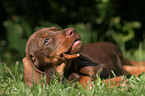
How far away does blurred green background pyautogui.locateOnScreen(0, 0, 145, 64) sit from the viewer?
6.39 m

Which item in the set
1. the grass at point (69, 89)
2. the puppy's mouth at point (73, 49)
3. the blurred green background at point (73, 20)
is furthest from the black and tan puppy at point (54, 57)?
the blurred green background at point (73, 20)

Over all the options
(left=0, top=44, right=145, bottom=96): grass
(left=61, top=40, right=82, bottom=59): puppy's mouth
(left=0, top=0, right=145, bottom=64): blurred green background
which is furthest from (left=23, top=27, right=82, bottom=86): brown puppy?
(left=0, top=0, right=145, bottom=64): blurred green background

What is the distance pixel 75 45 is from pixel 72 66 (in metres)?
0.48

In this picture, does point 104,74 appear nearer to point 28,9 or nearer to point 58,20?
point 58,20

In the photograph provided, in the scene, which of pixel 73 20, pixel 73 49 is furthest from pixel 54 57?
pixel 73 20

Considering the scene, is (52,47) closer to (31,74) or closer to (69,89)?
(31,74)

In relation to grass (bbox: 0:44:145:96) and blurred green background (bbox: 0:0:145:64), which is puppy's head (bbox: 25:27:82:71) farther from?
blurred green background (bbox: 0:0:145:64)

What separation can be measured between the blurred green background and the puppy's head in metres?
3.19

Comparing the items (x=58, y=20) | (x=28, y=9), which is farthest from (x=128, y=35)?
(x=28, y=9)

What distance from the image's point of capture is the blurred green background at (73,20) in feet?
21.0

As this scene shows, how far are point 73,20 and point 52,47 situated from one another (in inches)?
A: 157

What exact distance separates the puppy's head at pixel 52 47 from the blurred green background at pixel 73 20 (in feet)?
10.5

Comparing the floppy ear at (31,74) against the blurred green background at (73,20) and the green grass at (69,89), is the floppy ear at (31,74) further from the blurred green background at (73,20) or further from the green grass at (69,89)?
the blurred green background at (73,20)

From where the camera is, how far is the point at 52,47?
2.98m
